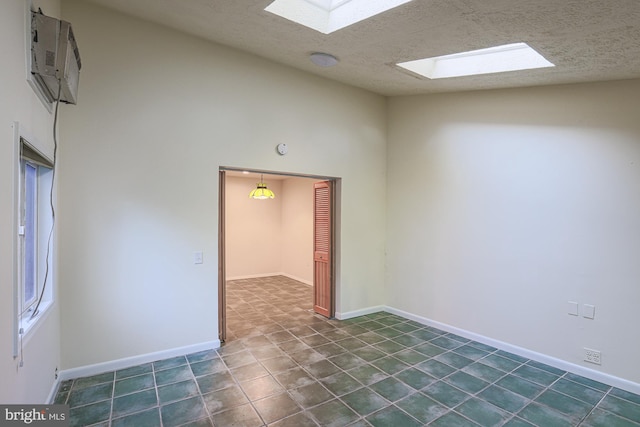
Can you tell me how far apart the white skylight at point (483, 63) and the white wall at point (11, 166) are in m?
3.12

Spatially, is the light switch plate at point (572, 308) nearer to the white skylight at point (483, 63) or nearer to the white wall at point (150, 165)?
the white skylight at point (483, 63)

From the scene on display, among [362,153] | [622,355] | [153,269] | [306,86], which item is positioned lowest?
[622,355]

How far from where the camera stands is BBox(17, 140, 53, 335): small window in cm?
228

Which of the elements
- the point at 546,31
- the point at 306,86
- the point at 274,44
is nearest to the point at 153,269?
the point at 274,44

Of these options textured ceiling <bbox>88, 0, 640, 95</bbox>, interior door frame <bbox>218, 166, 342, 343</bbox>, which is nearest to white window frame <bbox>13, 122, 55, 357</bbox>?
interior door frame <bbox>218, 166, 342, 343</bbox>

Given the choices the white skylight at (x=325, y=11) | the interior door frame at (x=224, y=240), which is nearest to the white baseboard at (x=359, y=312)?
the interior door frame at (x=224, y=240)

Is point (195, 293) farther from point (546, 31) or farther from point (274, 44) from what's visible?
point (546, 31)

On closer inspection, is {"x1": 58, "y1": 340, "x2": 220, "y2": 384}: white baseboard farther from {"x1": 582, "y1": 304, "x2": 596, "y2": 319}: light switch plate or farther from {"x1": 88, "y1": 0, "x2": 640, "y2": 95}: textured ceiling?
{"x1": 582, "y1": 304, "x2": 596, "y2": 319}: light switch plate

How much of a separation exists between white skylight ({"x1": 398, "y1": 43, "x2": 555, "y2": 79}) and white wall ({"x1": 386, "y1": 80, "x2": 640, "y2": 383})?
0.62 meters

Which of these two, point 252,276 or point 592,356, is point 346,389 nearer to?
point 592,356

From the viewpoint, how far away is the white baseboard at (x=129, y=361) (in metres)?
2.90

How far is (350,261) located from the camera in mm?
4754

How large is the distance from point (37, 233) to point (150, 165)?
3.52ft

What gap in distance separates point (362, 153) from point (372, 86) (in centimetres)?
95
